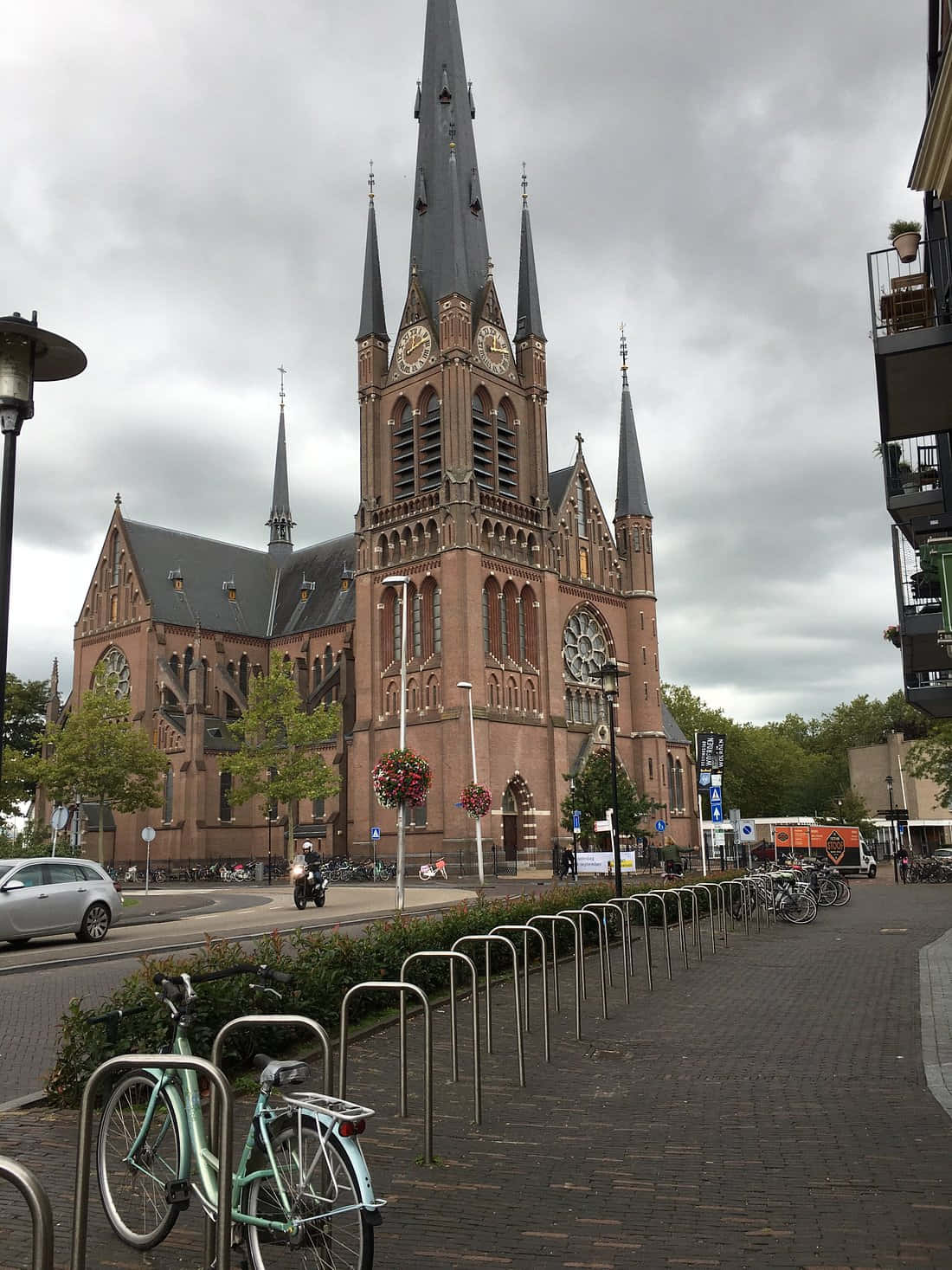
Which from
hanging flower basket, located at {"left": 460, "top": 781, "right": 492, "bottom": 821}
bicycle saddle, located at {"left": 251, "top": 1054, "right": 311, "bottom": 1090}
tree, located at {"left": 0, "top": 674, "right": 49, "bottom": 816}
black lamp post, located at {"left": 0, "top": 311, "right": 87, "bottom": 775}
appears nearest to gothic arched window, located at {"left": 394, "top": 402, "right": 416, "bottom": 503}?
Answer: hanging flower basket, located at {"left": 460, "top": 781, "right": 492, "bottom": 821}

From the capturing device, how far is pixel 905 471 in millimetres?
18031

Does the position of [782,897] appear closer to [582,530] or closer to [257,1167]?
[257,1167]

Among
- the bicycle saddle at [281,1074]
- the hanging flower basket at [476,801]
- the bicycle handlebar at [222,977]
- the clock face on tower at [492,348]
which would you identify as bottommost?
the bicycle saddle at [281,1074]

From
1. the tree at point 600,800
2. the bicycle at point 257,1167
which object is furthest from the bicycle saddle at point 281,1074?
the tree at point 600,800

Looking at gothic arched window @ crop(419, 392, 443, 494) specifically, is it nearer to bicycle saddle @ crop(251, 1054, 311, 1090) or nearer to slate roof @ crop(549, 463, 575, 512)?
slate roof @ crop(549, 463, 575, 512)

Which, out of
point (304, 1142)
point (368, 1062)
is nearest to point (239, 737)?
point (368, 1062)

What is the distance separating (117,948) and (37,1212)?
1659cm

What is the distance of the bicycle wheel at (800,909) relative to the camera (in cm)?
2283

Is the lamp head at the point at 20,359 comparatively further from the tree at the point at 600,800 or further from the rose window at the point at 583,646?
the rose window at the point at 583,646

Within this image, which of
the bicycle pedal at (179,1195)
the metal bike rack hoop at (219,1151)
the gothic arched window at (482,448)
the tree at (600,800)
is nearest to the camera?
the metal bike rack hoop at (219,1151)

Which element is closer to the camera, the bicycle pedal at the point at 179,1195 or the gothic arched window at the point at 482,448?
the bicycle pedal at the point at 179,1195

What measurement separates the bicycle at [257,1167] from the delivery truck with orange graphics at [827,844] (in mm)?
42495

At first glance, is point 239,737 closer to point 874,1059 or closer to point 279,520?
point 279,520

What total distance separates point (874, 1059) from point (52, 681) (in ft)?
227
